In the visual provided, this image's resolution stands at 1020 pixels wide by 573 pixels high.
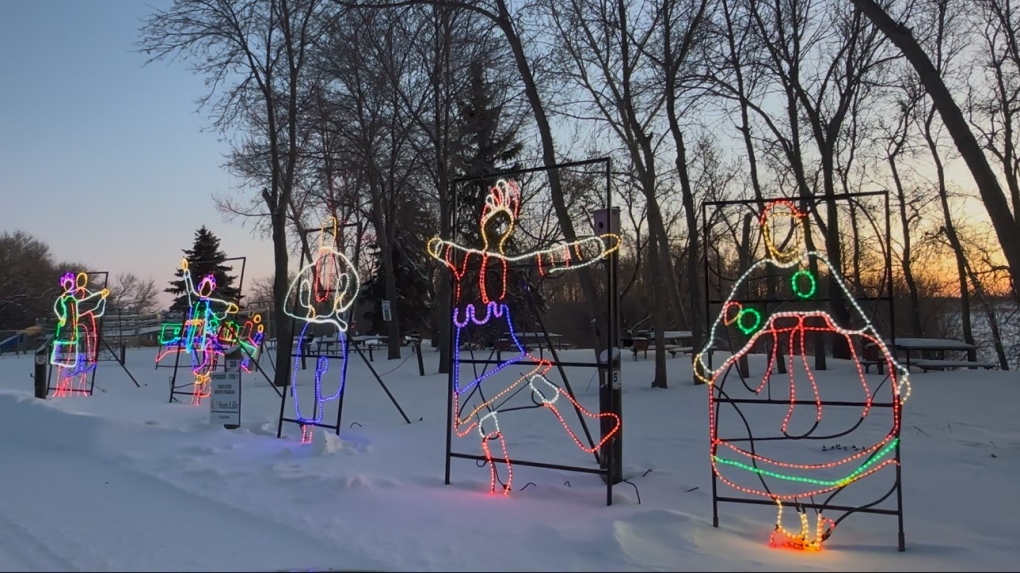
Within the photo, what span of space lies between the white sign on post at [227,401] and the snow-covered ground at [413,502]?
265 millimetres

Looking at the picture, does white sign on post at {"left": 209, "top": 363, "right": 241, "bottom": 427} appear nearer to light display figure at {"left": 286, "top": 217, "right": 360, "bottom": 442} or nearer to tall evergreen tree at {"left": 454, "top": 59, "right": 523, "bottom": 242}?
light display figure at {"left": 286, "top": 217, "right": 360, "bottom": 442}

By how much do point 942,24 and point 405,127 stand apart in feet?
43.6

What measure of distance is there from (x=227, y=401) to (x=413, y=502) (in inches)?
191

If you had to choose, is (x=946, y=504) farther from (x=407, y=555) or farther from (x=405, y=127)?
(x=405, y=127)

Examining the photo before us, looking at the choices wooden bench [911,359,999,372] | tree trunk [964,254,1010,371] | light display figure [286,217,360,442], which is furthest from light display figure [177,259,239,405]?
tree trunk [964,254,1010,371]

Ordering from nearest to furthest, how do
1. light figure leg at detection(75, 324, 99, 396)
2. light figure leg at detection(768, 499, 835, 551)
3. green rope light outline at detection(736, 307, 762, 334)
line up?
light figure leg at detection(768, 499, 835, 551), green rope light outline at detection(736, 307, 762, 334), light figure leg at detection(75, 324, 99, 396)

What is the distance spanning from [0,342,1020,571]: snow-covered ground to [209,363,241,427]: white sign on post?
0.27 m

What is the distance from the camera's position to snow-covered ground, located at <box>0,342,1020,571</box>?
183 inches

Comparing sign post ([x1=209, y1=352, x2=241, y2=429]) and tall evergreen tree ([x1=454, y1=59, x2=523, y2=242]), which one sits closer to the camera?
sign post ([x1=209, y1=352, x2=241, y2=429])

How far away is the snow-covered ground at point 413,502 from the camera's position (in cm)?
466

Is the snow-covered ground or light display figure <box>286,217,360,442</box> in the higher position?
light display figure <box>286,217,360,442</box>

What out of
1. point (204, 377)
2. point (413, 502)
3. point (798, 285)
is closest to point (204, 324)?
point (204, 377)

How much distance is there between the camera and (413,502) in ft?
19.7

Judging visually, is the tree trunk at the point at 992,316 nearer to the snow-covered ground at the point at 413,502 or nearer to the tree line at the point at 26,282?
the snow-covered ground at the point at 413,502
